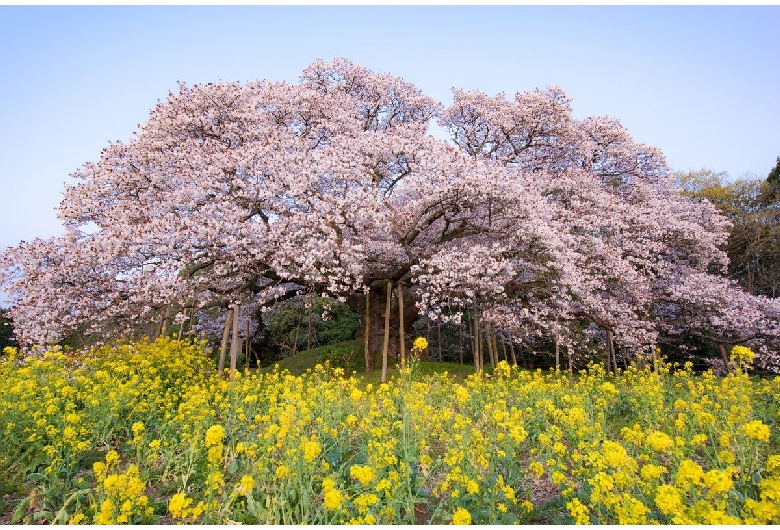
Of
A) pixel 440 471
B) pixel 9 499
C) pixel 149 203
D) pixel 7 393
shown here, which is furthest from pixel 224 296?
pixel 440 471

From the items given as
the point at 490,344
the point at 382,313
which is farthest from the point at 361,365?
the point at 490,344

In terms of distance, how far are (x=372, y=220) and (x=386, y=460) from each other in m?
9.74

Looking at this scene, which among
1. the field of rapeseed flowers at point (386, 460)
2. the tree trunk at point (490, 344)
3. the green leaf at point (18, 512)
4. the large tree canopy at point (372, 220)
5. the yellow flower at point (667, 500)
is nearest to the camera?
the yellow flower at point (667, 500)

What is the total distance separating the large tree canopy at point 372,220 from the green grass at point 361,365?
3.09m

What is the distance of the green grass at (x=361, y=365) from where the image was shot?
54.1 ft

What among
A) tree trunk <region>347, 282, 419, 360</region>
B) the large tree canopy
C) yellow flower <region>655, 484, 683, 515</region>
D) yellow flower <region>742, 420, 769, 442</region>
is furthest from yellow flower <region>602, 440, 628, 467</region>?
tree trunk <region>347, 282, 419, 360</region>

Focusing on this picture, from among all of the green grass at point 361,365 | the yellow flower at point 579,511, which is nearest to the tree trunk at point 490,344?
the green grass at point 361,365

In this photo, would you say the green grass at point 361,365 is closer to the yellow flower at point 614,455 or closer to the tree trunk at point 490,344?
the tree trunk at point 490,344

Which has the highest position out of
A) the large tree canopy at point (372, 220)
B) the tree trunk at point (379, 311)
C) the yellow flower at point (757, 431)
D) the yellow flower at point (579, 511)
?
the large tree canopy at point (372, 220)

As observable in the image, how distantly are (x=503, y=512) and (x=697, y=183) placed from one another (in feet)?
119

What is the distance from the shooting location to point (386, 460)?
13.5ft

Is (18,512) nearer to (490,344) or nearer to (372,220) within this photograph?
(372,220)

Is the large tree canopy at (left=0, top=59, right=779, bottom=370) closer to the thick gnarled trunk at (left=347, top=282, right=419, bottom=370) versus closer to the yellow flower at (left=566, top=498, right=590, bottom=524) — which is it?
the thick gnarled trunk at (left=347, top=282, right=419, bottom=370)

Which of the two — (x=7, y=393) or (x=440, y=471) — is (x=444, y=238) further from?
(x=7, y=393)
